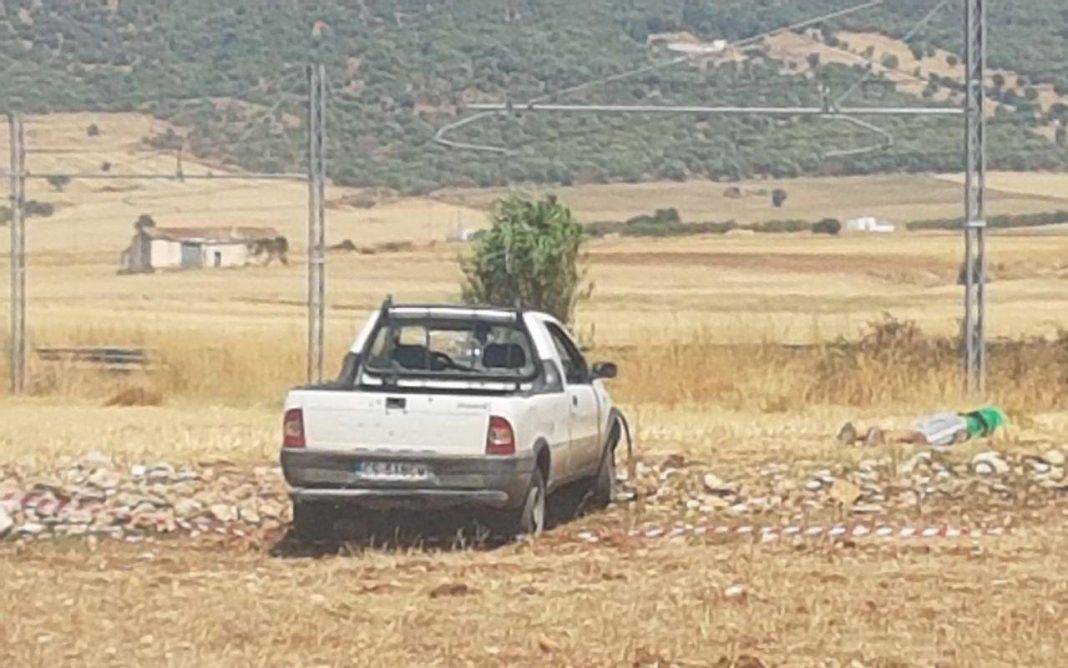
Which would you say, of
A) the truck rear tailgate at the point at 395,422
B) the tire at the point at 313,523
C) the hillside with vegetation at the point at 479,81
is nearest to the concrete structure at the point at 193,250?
the hillside with vegetation at the point at 479,81

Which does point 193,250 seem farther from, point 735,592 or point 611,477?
point 735,592

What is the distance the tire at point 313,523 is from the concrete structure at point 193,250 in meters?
52.4

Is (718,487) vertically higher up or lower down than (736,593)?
lower down

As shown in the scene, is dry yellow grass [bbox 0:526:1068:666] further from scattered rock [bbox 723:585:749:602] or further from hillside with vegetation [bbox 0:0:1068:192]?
hillside with vegetation [bbox 0:0:1068:192]

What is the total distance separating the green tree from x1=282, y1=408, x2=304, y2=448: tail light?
1741 centimetres

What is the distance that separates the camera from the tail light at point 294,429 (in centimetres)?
1639

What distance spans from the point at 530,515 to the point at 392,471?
1.09 meters

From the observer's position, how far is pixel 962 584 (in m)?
13.5

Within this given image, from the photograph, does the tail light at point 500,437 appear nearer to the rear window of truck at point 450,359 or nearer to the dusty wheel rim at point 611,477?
the rear window of truck at point 450,359

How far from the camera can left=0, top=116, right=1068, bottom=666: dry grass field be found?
11.5 metres

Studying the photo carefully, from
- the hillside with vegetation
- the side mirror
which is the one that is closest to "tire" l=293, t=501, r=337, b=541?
the side mirror

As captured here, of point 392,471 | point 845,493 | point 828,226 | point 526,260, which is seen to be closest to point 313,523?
point 392,471

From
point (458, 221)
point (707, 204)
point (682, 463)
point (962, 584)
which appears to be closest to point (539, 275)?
point (682, 463)

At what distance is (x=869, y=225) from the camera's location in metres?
77.7
